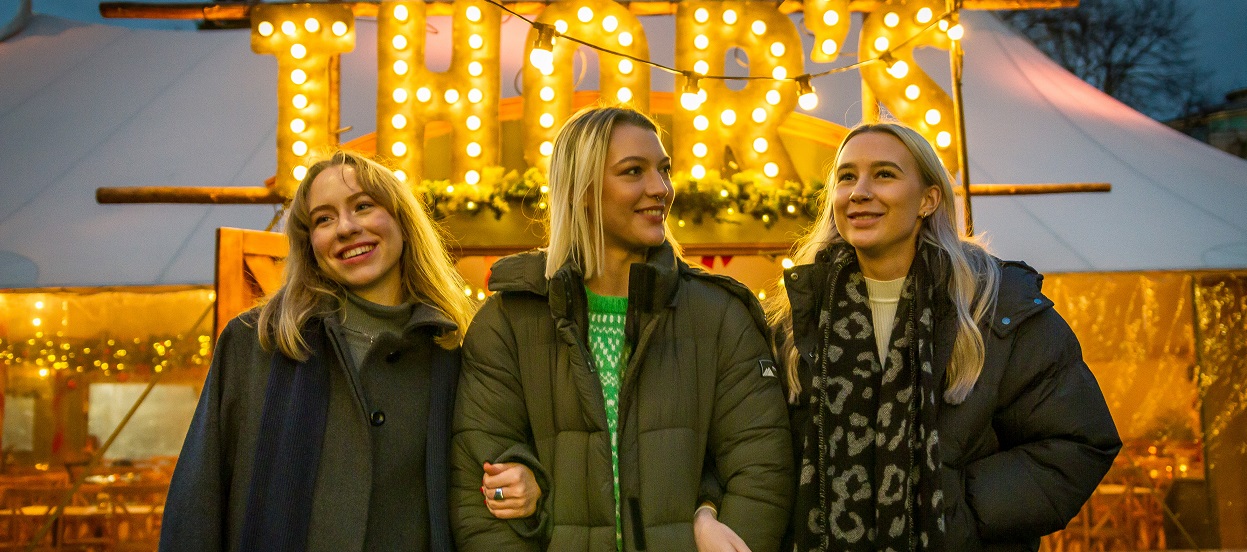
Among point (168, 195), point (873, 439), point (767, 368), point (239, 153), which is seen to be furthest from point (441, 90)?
point (873, 439)

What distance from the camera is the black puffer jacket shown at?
2.01 m

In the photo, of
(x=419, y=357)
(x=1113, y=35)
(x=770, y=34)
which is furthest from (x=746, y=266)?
(x=1113, y=35)

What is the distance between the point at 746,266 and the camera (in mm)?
7109

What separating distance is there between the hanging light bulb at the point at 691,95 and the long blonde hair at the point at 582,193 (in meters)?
2.13

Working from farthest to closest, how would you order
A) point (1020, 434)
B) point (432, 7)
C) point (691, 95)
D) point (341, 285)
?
1. point (432, 7)
2. point (691, 95)
3. point (341, 285)
4. point (1020, 434)

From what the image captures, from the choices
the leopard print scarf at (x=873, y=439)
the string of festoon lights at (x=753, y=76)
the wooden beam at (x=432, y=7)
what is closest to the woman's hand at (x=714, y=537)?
the leopard print scarf at (x=873, y=439)

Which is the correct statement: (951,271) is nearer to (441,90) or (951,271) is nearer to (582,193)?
(582,193)

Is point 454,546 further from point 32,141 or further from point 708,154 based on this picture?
point 32,141

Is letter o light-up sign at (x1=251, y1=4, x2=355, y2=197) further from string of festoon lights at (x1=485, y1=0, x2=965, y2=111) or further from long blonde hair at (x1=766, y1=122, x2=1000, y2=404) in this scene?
long blonde hair at (x1=766, y1=122, x2=1000, y2=404)

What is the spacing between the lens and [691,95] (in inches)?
175

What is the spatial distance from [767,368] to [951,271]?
17.8 inches

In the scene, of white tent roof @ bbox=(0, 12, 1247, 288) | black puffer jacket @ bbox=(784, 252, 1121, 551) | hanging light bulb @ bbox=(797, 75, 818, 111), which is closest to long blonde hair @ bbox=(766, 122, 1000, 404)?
black puffer jacket @ bbox=(784, 252, 1121, 551)

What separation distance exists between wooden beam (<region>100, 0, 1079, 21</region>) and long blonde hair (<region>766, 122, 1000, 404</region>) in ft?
8.96

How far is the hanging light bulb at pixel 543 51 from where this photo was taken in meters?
4.04
